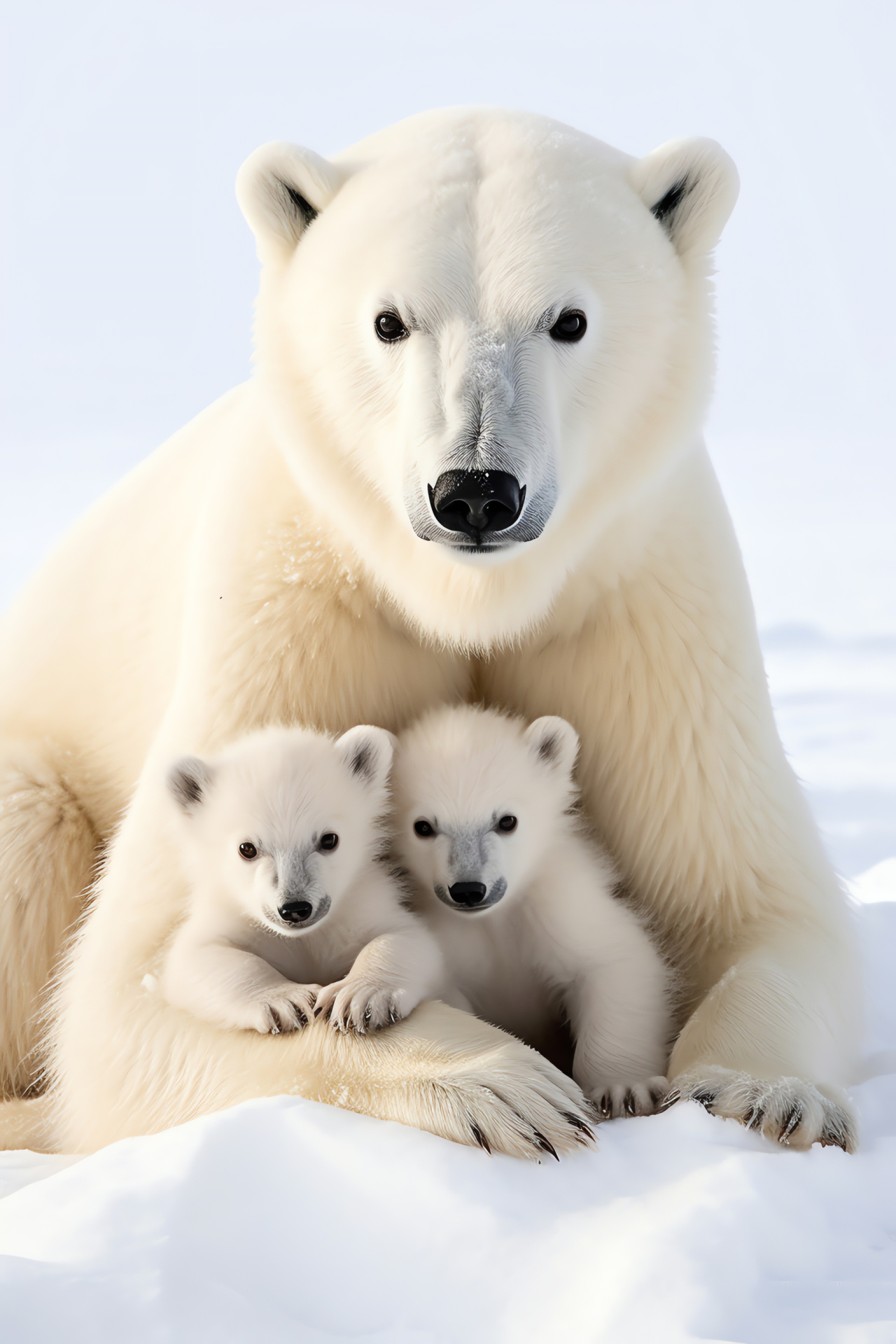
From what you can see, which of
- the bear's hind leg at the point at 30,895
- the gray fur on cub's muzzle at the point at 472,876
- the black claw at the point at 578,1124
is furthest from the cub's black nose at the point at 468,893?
the bear's hind leg at the point at 30,895

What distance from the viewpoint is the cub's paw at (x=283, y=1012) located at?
221 centimetres

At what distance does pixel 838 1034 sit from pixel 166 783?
4.37ft

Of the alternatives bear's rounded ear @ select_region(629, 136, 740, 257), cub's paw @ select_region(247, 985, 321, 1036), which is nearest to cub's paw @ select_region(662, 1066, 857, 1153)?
cub's paw @ select_region(247, 985, 321, 1036)

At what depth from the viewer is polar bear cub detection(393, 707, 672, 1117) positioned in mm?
2482

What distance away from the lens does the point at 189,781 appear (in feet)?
7.98

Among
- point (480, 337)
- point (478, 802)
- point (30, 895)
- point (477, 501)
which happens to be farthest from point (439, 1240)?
point (30, 895)

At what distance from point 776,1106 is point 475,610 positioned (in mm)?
982

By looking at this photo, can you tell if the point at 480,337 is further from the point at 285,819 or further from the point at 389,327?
the point at 285,819

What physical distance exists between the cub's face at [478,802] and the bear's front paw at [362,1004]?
24 centimetres

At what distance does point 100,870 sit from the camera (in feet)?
10.3

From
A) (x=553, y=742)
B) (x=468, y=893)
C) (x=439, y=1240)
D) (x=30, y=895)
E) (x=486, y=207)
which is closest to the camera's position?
(x=439, y=1240)

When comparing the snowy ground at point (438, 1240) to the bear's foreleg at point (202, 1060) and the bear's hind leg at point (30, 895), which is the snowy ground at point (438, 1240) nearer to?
the bear's foreleg at point (202, 1060)

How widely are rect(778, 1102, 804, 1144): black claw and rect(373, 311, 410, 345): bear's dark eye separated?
4.48 ft

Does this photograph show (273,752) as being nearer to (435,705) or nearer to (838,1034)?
(435,705)
